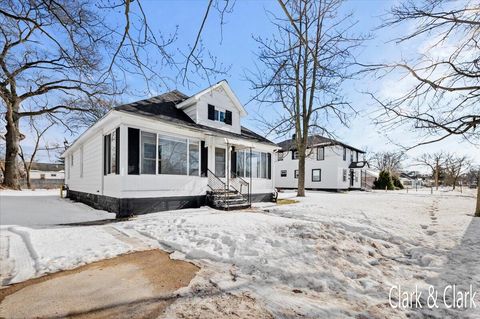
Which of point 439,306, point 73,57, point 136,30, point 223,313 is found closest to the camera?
point 223,313

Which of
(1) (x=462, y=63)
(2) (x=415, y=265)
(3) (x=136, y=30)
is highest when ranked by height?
(1) (x=462, y=63)

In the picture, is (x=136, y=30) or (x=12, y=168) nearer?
(x=136, y=30)

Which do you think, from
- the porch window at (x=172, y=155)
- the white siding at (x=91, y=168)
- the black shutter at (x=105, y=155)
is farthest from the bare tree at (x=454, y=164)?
the white siding at (x=91, y=168)

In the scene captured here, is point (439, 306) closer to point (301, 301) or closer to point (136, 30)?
point (301, 301)

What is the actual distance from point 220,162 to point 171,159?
2793 mm

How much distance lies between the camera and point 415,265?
4121 millimetres

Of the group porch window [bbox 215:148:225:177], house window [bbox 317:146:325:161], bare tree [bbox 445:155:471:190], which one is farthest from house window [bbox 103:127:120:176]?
bare tree [bbox 445:155:471:190]

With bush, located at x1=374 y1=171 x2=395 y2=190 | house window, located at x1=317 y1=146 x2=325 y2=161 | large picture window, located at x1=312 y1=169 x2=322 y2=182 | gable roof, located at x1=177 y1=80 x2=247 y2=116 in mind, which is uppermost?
gable roof, located at x1=177 y1=80 x2=247 y2=116

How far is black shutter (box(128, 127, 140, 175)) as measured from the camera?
7730 mm

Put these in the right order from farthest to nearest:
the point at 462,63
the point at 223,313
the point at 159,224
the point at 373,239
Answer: the point at 462,63, the point at 159,224, the point at 373,239, the point at 223,313

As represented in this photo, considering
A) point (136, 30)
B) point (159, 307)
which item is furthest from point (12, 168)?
point (159, 307)

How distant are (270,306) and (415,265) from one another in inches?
127

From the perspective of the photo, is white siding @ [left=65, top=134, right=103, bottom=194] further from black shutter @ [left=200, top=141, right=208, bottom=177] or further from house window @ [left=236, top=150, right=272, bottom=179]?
house window @ [left=236, top=150, right=272, bottom=179]

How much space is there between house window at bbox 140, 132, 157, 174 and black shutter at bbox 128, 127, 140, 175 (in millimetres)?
A: 154
